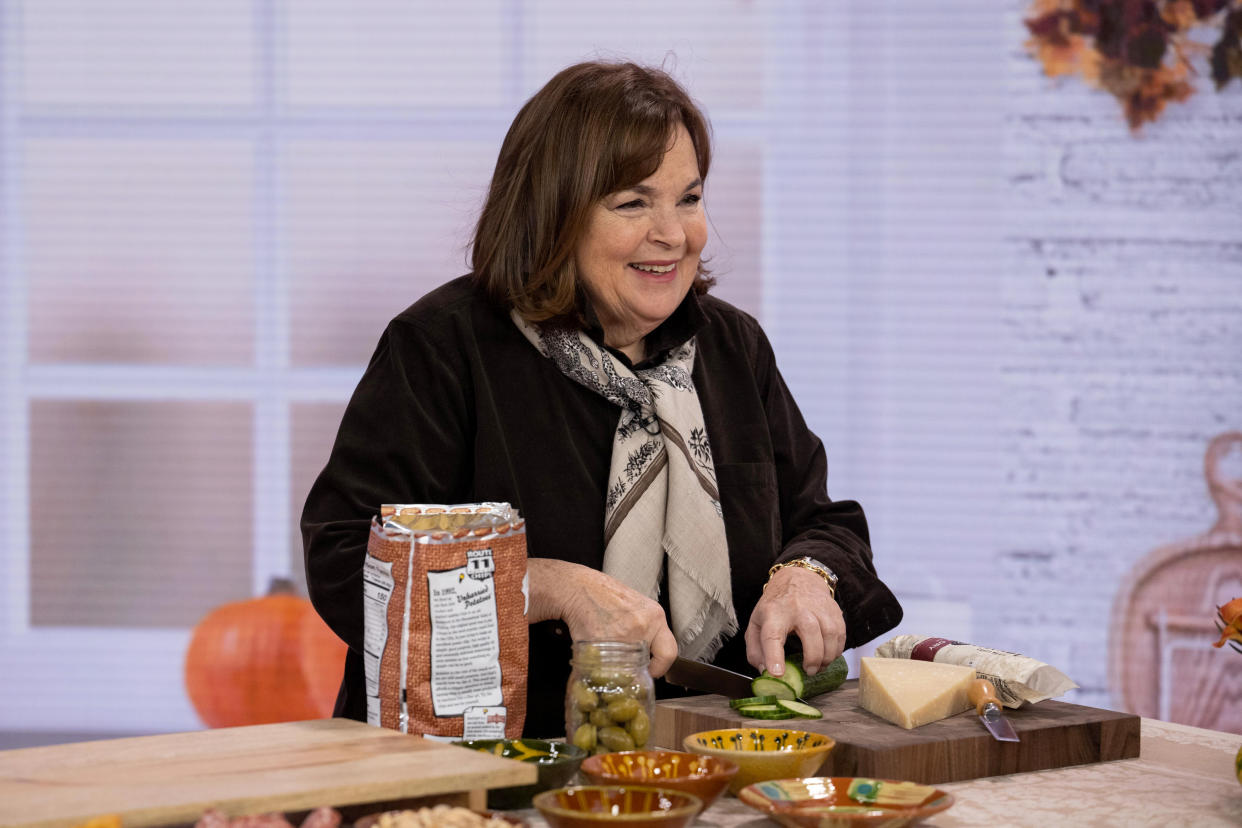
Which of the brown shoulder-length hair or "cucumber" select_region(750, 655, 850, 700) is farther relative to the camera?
the brown shoulder-length hair

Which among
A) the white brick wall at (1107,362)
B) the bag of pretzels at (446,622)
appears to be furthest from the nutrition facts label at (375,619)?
the white brick wall at (1107,362)

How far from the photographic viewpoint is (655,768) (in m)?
1.08

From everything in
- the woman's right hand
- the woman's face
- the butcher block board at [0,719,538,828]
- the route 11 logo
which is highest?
the woman's face

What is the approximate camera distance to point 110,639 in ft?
11.4

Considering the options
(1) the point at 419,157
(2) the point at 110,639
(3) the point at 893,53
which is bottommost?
(2) the point at 110,639

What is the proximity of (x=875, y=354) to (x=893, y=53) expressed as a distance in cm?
81

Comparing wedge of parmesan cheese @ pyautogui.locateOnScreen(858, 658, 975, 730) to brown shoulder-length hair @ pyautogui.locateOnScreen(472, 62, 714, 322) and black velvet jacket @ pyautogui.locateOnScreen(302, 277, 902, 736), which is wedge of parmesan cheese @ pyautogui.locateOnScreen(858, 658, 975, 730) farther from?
brown shoulder-length hair @ pyautogui.locateOnScreen(472, 62, 714, 322)

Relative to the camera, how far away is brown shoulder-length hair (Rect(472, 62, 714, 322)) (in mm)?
1725

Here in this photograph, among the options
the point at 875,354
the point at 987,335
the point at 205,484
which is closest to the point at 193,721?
the point at 205,484

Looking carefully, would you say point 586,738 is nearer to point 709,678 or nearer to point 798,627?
point 709,678

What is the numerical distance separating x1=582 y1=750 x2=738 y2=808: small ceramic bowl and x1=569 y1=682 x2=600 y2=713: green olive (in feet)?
0.23

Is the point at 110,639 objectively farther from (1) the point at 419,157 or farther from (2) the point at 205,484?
(1) the point at 419,157

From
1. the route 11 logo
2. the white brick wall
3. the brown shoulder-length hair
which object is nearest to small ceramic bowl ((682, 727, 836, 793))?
the route 11 logo

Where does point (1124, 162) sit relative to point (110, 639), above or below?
above
